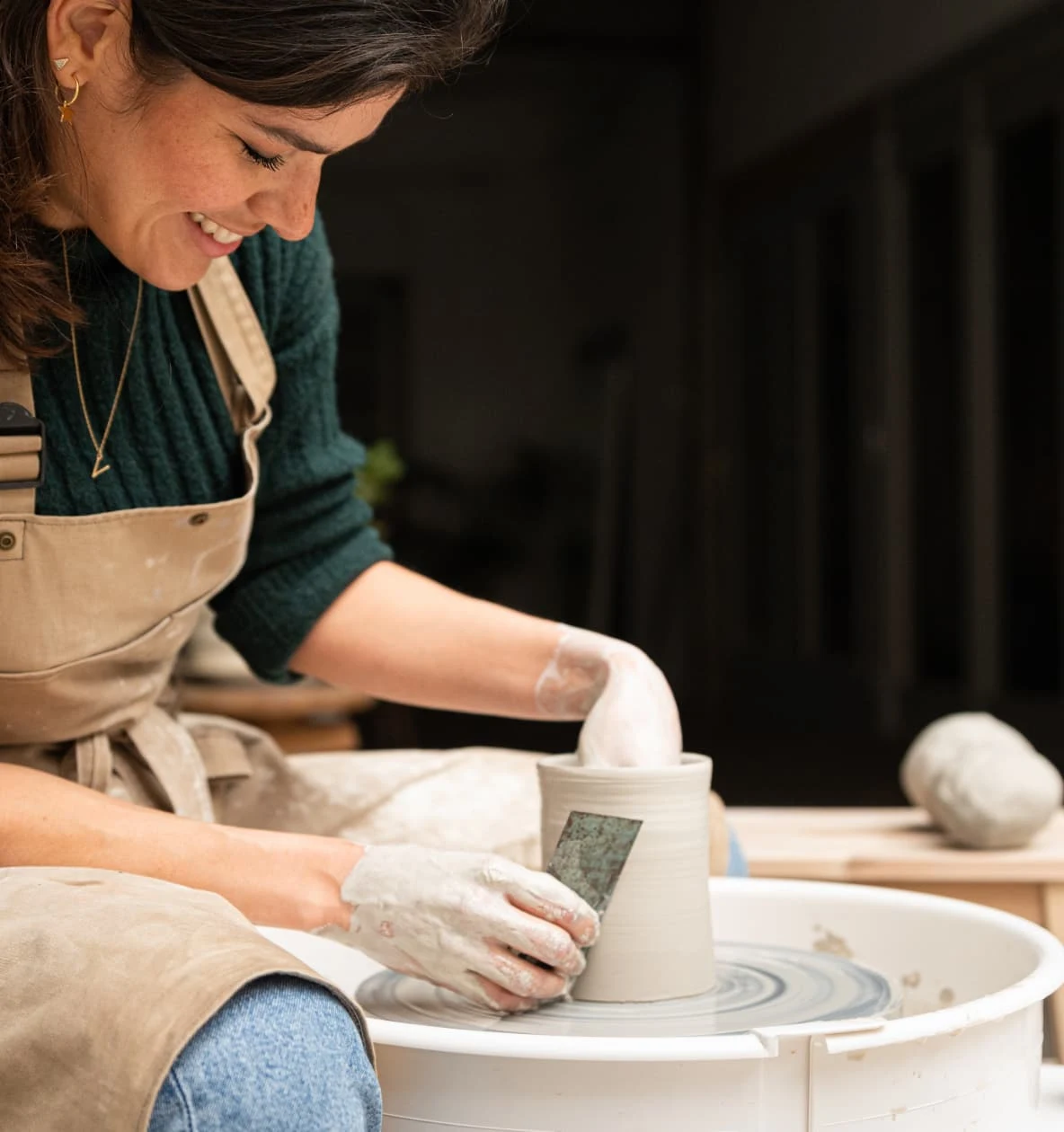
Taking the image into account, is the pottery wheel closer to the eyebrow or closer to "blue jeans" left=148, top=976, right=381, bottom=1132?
"blue jeans" left=148, top=976, right=381, bottom=1132

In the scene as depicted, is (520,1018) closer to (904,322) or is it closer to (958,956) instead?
(958,956)

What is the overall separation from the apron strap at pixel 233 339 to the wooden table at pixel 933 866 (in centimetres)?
83

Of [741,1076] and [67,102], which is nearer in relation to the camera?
[741,1076]

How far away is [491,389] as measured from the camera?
9570 millimetres

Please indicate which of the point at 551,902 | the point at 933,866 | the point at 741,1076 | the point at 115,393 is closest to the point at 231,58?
the point at 115,393

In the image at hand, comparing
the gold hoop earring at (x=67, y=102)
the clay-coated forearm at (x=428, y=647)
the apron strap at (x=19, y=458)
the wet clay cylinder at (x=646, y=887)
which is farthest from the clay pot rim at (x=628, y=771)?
the gold hoop earring at (x=67, y=102)

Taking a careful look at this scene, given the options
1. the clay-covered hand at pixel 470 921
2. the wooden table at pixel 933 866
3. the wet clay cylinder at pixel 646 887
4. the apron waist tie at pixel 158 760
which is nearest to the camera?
the clay-covered hand at pixel 470 921

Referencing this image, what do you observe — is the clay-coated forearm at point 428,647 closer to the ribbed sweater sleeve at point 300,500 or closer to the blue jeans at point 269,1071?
the ribbed sweater sleeve at point 300,500

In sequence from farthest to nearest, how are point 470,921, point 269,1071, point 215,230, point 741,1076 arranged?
point 215,230 < point 470,921 < point 741,1076 < point 269,1071

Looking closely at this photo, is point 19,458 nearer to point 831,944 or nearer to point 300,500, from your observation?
point 300,500

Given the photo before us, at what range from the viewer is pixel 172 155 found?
105cm

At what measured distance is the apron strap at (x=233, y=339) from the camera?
4.18 ft

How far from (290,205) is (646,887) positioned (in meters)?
0.56

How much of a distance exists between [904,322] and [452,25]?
183 inches
